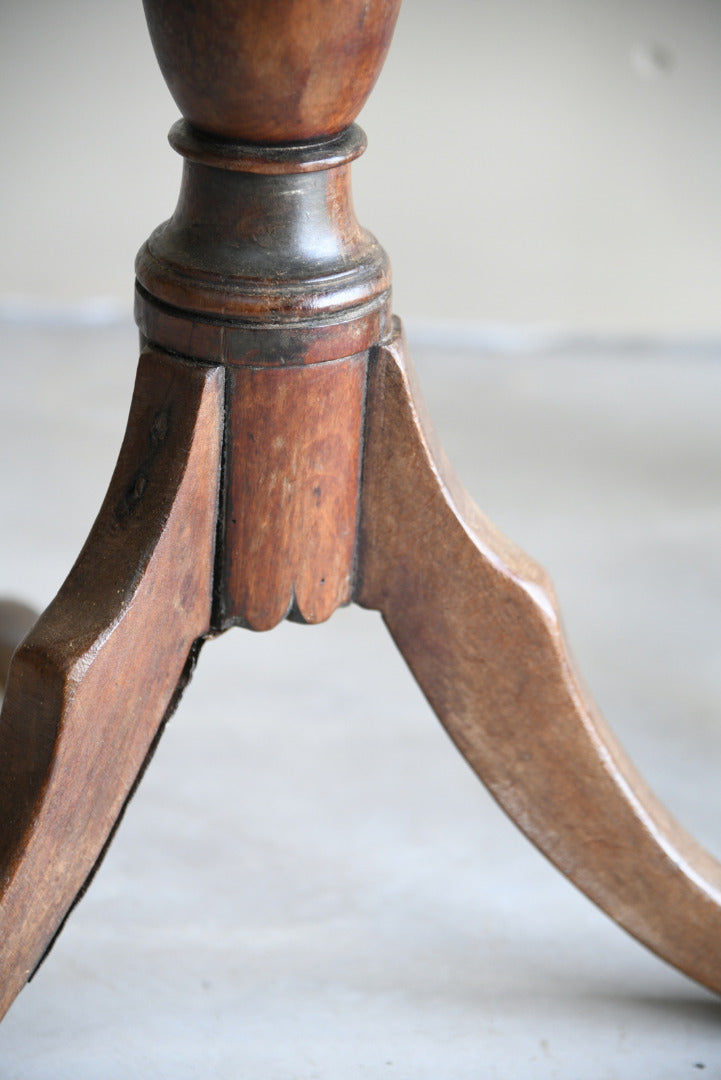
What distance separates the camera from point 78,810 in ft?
1.67

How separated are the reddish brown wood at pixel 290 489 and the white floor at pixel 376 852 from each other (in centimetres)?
23

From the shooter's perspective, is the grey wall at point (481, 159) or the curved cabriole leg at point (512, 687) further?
the grey wall at point (481, 159)

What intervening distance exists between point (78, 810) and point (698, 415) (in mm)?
1004

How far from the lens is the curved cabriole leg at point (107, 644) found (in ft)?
1.57

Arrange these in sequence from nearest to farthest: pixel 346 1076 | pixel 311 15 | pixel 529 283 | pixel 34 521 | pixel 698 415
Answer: pixel 311 15 < pixel 346 1076 < pixel 34 521 < pixel 698 415 < pixel 529 283

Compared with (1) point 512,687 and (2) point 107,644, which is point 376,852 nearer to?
(1) point 512,687

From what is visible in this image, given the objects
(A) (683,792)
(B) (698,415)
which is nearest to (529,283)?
(B) (698,415)

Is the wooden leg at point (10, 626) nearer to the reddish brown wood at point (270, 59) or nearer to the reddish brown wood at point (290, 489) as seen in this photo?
the reddish brown wood at point (290, 489)

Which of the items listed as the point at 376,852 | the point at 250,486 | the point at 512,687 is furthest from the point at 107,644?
the point at 376,852

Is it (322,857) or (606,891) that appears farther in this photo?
(322,857)

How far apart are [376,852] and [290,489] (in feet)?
1.16

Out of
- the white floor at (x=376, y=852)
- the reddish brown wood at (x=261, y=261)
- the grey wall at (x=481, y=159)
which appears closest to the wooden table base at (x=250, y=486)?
the reddish brown wood at (x=261, y=261)

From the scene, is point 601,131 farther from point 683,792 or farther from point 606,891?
point 606,891

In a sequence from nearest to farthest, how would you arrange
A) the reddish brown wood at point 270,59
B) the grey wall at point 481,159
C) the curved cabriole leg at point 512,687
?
the reddish brown wood at point 270,59
the curved cabriole leg at point 512,687
the grey wall at point 481,159
